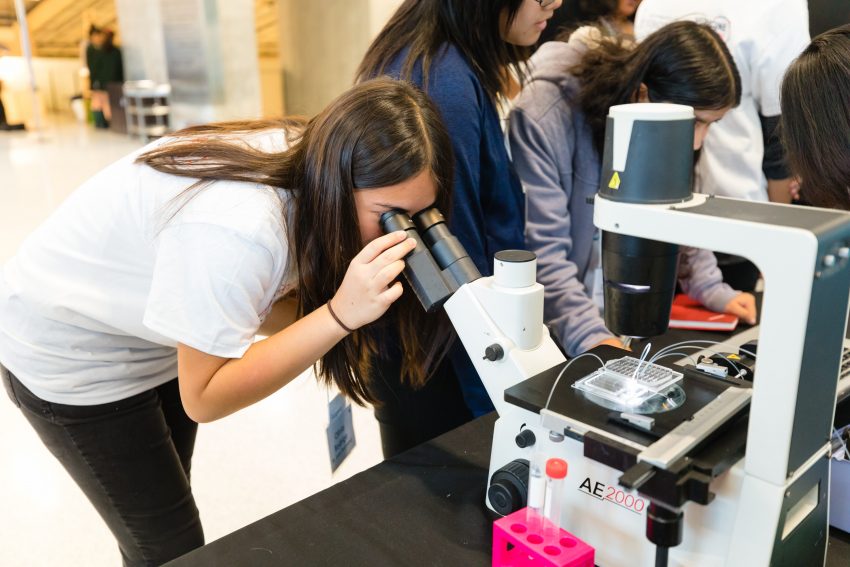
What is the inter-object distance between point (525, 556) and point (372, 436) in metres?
1.61

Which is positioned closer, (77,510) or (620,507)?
(620,507)

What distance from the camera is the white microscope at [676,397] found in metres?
0.62

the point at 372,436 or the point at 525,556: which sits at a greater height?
the point at 525,556

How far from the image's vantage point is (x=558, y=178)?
142cm

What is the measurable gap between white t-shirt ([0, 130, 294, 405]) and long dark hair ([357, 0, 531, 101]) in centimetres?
29

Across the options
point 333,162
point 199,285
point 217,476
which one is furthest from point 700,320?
point 217,476

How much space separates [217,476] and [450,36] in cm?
151

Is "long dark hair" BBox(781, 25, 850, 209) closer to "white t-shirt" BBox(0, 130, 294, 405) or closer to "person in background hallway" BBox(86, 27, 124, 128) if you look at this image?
"white t-shirt" BBox(0, 130, 294, 405)

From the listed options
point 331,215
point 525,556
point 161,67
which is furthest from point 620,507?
point 161,67

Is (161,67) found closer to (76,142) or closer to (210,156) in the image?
(76,142)

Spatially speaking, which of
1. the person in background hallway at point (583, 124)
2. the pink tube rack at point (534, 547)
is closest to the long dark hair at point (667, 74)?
the person in background hallway at point (583, 124)

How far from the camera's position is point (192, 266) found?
32.2 inches

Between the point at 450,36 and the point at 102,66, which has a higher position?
the point at 450,36

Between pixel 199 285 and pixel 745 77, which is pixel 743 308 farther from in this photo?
pixel 199 285
